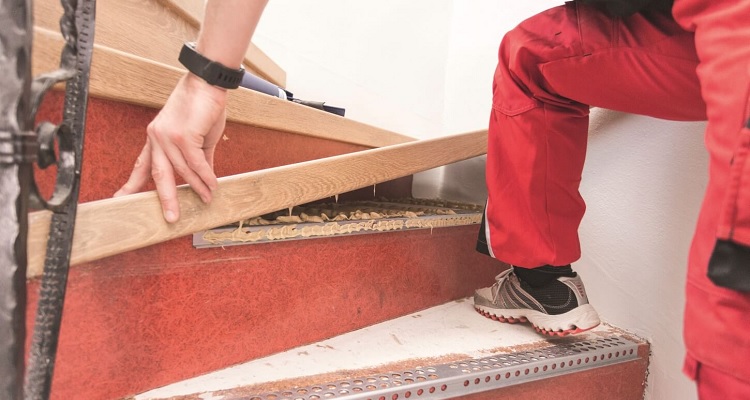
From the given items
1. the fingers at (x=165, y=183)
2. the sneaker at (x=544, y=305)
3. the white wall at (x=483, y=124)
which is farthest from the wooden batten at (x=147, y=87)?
the white wall at (x=483, y=124)

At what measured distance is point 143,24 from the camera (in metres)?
0.84

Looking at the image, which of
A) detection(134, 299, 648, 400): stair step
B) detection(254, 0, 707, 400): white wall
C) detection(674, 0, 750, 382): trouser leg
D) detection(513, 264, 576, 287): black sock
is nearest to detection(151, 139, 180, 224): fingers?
detection(134, 299, 648, 400): stair step

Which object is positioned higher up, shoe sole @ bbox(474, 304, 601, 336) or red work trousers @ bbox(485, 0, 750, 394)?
red work trousers @ bbox(485, 0, 750, 394)

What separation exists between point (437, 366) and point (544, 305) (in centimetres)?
29

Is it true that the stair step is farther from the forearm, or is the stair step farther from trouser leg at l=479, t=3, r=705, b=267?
the forearm

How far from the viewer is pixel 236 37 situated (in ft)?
1.56

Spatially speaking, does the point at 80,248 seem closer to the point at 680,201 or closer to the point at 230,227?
the point at 230,227

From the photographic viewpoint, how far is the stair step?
2.09ft

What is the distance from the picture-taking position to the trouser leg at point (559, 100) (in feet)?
2.20

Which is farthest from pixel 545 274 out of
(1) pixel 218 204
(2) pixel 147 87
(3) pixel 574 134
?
(2) pixel 147 87

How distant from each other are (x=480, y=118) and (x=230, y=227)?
41.8 inches

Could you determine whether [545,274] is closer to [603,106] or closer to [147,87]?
[603,106]

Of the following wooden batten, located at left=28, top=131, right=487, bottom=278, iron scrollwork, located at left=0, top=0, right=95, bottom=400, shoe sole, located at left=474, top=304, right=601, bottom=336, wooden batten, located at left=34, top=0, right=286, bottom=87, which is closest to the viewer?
iron scrollwork, located at left=0, top=0, right=95, bottom=400

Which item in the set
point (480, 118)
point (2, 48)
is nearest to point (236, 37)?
point (2, 48)
